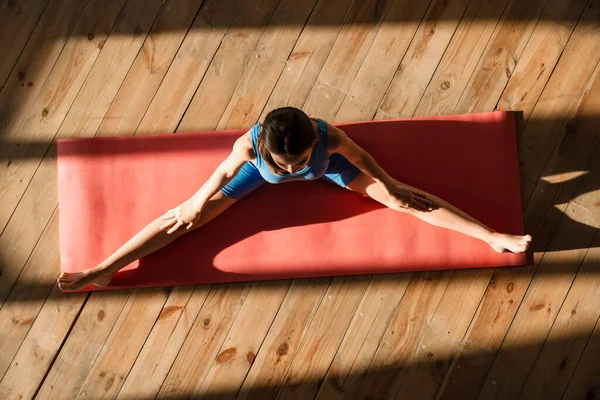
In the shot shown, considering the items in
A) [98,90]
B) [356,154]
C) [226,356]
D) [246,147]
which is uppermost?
[356,154]

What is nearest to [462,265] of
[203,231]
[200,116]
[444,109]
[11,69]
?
[444,109]

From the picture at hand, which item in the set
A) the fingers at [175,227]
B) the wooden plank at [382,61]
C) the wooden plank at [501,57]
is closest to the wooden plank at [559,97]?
the wooden plank at [501,57]

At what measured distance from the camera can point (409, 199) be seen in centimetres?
179

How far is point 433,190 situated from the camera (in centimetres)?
192

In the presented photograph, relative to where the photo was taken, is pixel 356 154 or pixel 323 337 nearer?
pixel 356 154

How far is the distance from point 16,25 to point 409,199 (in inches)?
63.5

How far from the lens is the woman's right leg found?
1.86 metres

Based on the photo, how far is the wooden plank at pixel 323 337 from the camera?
1.92 m

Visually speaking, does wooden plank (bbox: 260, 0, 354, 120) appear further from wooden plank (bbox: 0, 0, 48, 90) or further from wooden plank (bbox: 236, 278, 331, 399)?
wooden plank (bbox: 0, 0, 48, 90)

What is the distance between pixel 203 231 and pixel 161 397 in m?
0.60

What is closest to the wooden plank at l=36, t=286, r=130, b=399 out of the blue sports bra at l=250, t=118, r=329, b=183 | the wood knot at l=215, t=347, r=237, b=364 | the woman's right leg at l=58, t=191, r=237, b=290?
the woman's right leg at l=58, t=191, r=237, b=290

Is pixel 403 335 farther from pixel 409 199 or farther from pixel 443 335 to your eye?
pixel 409 199

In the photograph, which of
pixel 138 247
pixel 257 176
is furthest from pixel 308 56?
pixel 138 247

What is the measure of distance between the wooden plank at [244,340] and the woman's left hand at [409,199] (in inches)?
19.3
